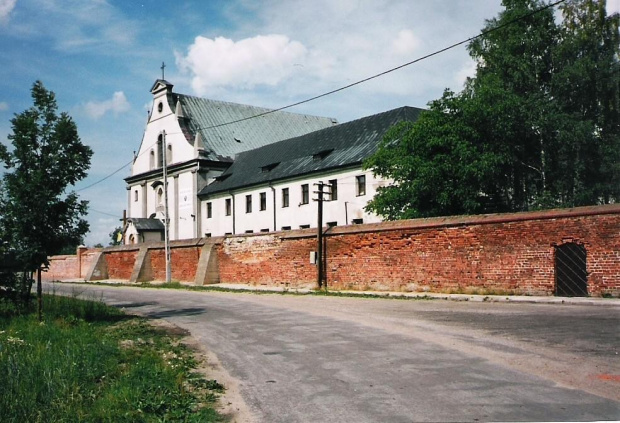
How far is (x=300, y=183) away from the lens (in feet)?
145

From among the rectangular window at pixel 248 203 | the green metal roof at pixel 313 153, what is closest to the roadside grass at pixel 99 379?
the green metal roof at pixel 313 153

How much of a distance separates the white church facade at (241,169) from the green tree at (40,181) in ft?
83.7

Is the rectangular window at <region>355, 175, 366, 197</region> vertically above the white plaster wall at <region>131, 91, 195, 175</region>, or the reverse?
the white plaster wall at <region>131, 91, 195, 175</region>

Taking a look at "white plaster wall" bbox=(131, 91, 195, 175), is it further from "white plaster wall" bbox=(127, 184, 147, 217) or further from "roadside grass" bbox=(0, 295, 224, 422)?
"roadside grass" bbox=(0, 295, 224, 422)

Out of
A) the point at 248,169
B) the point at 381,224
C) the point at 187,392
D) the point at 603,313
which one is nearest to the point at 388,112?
the point at 248,169

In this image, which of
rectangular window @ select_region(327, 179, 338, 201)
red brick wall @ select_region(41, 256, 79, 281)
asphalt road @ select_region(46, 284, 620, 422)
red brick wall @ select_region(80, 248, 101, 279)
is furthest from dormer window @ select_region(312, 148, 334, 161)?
asphalt road @ select_region(46, 284, 620, 422)

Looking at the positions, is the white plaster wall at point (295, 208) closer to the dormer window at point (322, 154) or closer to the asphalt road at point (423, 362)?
the dormer window at point (322, 154)

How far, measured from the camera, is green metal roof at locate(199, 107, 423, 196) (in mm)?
40594

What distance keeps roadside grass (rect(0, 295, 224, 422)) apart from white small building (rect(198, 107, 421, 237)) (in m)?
27.7

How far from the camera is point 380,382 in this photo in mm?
6602

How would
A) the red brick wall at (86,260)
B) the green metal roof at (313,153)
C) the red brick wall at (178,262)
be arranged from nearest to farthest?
the red brick wall at (178,262)
the green metal roof at (313,153)
the red brick wall at (86,260)

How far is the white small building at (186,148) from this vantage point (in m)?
54.1

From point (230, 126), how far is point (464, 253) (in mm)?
42038

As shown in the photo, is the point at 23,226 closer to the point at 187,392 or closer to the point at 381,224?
the point at 187,392
